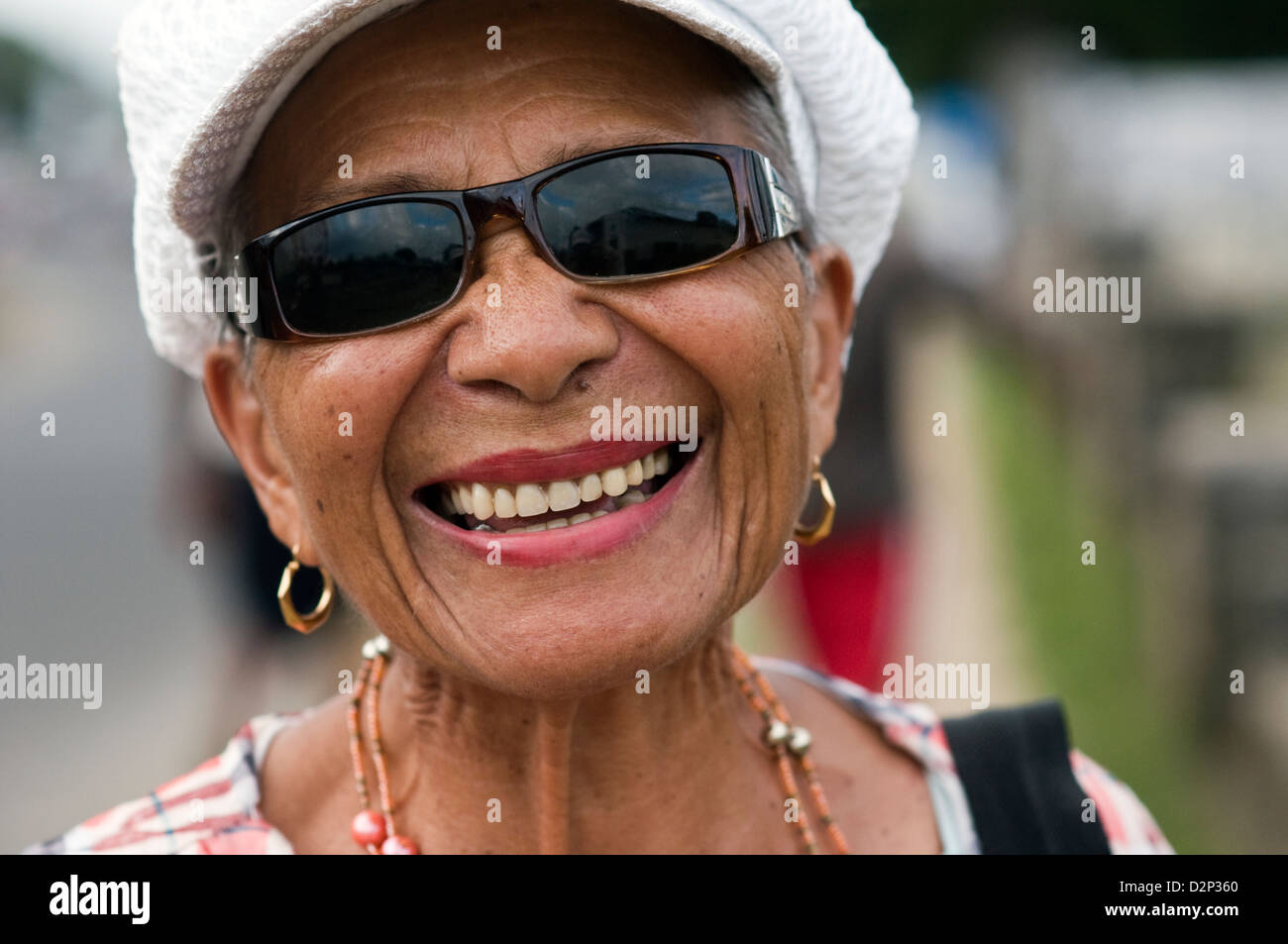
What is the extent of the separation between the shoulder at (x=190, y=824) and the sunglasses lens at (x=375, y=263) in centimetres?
84

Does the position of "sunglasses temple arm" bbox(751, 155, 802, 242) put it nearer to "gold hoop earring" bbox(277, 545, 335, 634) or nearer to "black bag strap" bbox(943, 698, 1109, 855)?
"gold hoop earring" bbox(277, 545, 335, 634)

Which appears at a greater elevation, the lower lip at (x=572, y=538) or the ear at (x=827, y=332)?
the ear at (x=827, y=332)

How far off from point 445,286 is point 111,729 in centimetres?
542

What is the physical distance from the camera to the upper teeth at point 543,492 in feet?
5.68

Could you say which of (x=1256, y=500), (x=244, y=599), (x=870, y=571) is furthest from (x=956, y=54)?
(x=244, y=599)

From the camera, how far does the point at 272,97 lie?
1.73m

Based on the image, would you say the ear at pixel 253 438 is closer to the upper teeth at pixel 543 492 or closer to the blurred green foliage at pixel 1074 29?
the upper teeth at pixel 543 492

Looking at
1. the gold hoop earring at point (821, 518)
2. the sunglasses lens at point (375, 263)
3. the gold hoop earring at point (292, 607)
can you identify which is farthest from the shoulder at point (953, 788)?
the sunglasses lens at point (375, 263)

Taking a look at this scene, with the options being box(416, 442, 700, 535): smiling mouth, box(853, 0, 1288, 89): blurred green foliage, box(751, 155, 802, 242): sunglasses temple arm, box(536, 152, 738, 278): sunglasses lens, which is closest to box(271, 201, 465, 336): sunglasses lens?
box(536, 152, 738, 278): sunglasses lens

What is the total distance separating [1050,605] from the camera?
22.4ft

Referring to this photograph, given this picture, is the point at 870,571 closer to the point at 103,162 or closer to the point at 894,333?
the point at 894,333

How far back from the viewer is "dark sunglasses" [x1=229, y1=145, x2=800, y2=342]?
1660mm

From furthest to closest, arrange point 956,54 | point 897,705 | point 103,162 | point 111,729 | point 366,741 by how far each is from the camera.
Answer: point 956,54 → point 103,162 → point 111,729 → point 897,705 → point 366,741

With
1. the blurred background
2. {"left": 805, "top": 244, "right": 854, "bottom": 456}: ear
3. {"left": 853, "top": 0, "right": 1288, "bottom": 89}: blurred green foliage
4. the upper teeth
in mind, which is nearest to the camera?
the upper teeth
